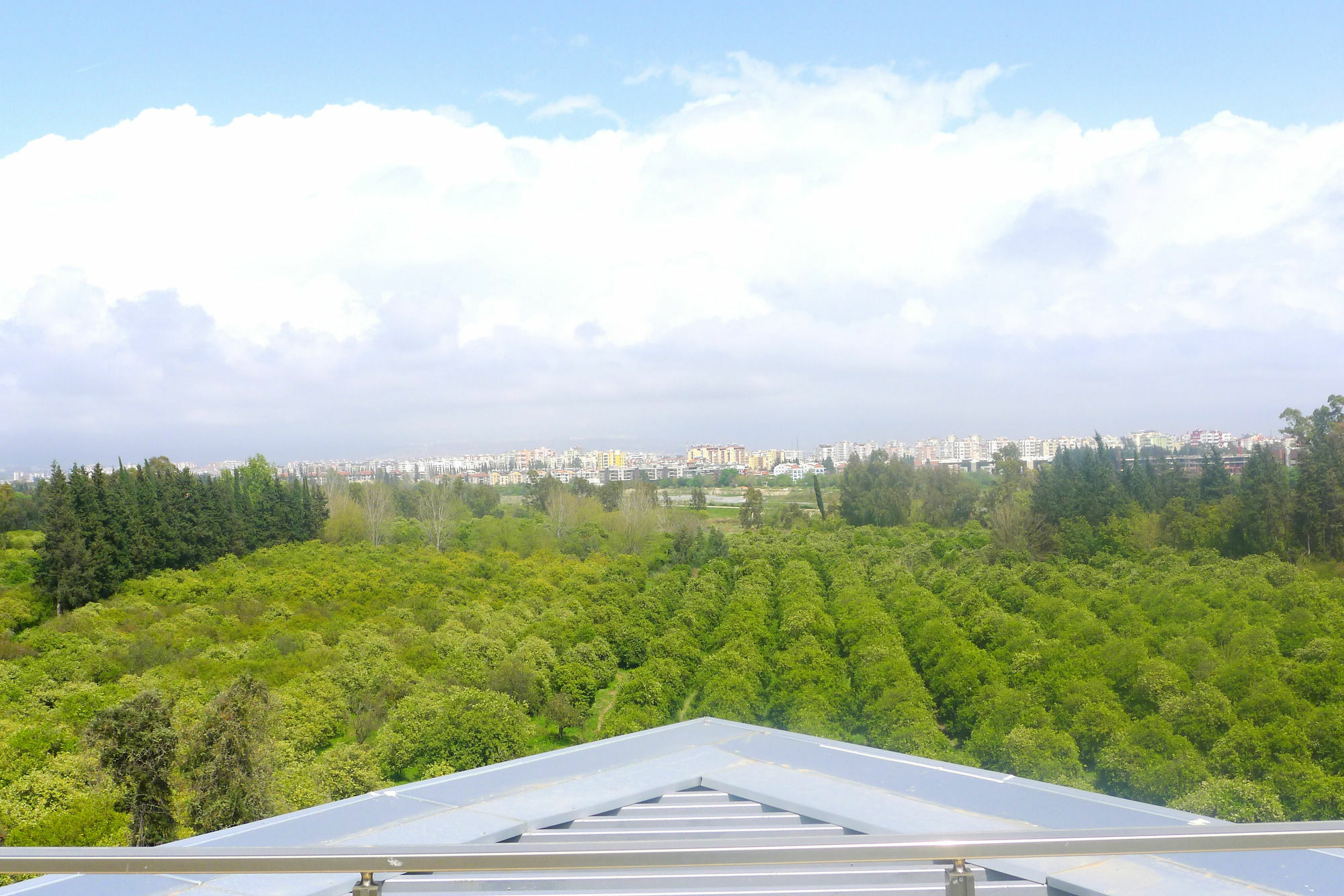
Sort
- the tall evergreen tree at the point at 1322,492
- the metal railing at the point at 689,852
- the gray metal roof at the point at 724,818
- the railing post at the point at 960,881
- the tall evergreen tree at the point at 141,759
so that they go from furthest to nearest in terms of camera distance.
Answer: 1. the tall evergreen tree at the point at 1322,492
2. the tall evergreen tree at the point at 141,759
3. the gray metal roof at the point at 724,818
4. the railing post at the point at 960,881
5. the metal railing at the point at 689,852

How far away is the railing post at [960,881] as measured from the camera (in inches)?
55.1

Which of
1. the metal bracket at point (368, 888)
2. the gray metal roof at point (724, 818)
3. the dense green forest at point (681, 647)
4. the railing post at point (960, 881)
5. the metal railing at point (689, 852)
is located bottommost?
the dense green forest at point (681, 647)

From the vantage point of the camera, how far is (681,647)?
20906mm

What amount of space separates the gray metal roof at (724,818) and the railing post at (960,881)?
32 cm

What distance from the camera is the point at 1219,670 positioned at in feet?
49.7

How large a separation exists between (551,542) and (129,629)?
22704 mm

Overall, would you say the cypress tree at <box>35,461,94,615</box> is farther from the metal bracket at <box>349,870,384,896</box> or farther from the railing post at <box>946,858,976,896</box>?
the railing post at <box>946,858,976,896</box>

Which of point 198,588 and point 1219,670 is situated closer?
point 1219,670

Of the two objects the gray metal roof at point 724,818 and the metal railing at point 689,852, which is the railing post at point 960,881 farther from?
the gray metal roof at point 724,818

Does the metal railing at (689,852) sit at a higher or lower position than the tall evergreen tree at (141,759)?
higher

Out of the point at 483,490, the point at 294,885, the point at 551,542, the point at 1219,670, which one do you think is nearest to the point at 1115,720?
the point at 1219,670

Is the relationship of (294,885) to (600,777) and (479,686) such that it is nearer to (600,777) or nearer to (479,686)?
(600,777)

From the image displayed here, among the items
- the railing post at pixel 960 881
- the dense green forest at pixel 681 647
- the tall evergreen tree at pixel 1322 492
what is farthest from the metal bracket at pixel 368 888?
the tall evergreen tree at pixel 1322 492

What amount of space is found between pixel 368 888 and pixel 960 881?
3.17ft
